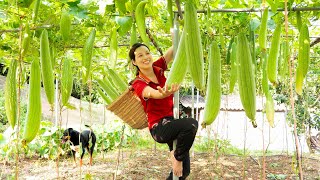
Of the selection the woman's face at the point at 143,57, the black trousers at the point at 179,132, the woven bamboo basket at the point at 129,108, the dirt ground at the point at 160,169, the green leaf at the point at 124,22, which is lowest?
the dirt ground at the point at 160,169

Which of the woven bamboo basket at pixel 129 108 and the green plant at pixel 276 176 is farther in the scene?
the green plant at pixel 276 176

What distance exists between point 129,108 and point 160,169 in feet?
14.3

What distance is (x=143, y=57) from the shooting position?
2.96m

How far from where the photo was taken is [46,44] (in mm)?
1701

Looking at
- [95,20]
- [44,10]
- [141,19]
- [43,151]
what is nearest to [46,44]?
[141,19]

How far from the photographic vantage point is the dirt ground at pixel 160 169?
6.47m

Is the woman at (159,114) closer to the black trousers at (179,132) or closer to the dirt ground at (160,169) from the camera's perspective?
the black trousers at (179,132)

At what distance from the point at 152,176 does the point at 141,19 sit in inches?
193

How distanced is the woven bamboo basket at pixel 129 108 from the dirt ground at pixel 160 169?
2958mm

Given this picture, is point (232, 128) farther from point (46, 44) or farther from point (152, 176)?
point (46, 44)

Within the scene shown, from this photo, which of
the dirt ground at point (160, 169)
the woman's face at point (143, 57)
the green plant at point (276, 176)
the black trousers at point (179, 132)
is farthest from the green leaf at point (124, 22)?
the green plant at point (276, 176)

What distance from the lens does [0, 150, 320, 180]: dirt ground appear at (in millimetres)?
6473

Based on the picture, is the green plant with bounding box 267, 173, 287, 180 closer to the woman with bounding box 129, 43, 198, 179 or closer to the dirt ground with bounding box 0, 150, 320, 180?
the dirt ground with bounding box 0, 150, 320, 180

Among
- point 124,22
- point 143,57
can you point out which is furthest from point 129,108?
point 124,22
